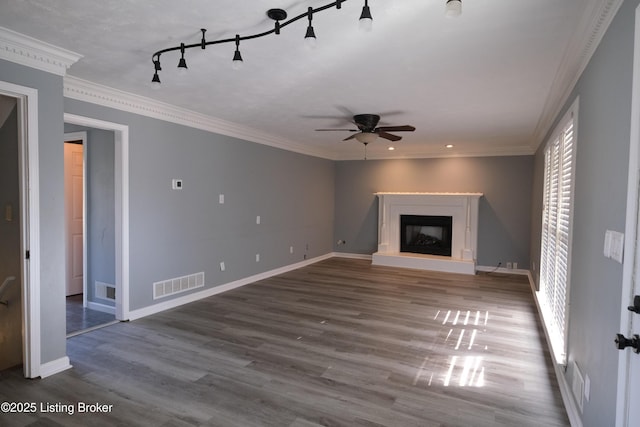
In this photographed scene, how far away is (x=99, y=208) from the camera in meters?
4.33

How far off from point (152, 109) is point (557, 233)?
445cm

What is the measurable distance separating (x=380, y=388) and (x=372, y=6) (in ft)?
8.25

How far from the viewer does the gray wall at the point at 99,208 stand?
4.21 m

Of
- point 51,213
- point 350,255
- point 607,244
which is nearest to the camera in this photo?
point 607,244

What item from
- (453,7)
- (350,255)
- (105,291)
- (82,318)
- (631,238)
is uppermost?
(453,7)

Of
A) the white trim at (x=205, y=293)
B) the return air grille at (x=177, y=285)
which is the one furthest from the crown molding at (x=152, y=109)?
the white trim at (x=205, y=293)

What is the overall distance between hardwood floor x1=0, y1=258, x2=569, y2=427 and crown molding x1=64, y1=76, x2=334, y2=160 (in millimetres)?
2340

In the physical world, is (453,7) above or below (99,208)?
above

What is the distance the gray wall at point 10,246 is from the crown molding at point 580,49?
401 cm

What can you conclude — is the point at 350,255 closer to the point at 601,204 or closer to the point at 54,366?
the point at 54,366

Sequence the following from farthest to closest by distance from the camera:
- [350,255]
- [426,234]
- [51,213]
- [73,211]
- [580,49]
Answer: [350,255] < [426,234] < [73,211] < [51,213] < [580,49]

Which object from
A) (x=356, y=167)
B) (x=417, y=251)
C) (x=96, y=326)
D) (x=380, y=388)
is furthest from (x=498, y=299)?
(x=96, y=326)

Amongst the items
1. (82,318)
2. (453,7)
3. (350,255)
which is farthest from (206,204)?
(350,255)

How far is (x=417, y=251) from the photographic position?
7516 millimetres
